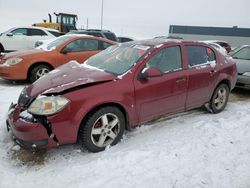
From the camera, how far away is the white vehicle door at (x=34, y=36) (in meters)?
13.1

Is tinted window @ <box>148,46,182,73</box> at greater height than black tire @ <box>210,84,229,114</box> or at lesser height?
greater

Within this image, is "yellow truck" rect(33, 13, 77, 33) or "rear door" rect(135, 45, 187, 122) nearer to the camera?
"rear door" rect(135, 45, 187, 122)

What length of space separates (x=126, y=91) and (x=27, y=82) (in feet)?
16.0

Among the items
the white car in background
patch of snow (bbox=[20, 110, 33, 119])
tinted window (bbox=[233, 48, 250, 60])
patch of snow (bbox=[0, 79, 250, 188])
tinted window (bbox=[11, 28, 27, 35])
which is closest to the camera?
patch of snow (bbox=[0, 79, 250, 188])

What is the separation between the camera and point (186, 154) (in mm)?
3805

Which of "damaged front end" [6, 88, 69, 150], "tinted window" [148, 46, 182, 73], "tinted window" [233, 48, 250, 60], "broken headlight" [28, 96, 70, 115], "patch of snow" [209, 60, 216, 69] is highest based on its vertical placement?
"tinted window" [148, 46, 182, 73]

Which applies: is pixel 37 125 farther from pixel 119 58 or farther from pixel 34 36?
pixel 34 36

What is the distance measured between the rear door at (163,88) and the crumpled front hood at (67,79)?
22.0 inches

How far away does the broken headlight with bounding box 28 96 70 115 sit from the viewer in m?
3.34

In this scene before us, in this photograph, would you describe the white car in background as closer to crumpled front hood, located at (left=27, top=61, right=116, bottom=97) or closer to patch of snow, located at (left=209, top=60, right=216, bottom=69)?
crumpled front hood, located at (left=27, top=61, right=116, bottom=97)

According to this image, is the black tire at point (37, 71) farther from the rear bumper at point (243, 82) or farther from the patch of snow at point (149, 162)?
the rear bumper at point (243, 82)

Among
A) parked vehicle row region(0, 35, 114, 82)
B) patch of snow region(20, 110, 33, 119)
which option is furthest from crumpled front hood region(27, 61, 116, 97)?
parked vehicle row region(0, 35, 114, 82)

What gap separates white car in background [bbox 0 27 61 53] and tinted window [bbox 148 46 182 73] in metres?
9.96

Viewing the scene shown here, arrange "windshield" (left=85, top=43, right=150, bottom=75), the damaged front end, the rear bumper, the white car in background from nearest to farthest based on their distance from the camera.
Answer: the damaged front end, "windshield" (left=85, top=43, right=150, bottom=75), the rear bumper, the white car in background
